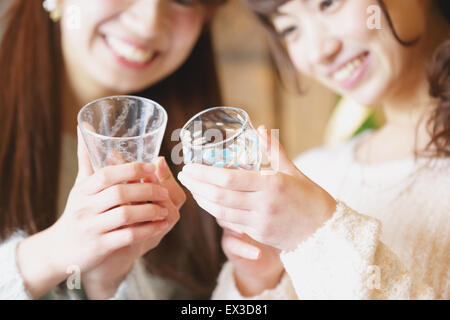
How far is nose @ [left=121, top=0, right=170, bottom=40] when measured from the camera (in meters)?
0.73

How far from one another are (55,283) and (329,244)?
35cm

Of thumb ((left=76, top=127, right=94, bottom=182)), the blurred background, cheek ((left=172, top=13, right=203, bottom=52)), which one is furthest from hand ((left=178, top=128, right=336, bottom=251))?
the blurred background

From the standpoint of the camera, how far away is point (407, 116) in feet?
2.59

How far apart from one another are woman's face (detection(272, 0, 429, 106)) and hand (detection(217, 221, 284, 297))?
31cm

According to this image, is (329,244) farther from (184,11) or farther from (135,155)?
(184,11)

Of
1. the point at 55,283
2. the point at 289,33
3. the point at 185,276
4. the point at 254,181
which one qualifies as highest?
the point at 289,33

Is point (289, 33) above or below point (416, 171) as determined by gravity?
above

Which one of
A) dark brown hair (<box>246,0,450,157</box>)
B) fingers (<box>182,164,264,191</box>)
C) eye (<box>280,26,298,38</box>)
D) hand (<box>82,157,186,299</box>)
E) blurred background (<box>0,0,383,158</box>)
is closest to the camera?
→ fingers (<box>182,164,264,191</box>)

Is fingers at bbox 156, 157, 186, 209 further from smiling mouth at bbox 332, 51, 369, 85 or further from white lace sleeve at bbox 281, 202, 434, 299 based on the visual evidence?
smiling mouth at bbox 332, 51, 369, 85

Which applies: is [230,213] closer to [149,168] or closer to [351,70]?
[149,168]

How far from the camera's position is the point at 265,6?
0.77 metres

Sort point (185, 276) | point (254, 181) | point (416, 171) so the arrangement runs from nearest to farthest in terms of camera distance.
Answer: point (254, 181)
point (416, 171)
point (185, 276)

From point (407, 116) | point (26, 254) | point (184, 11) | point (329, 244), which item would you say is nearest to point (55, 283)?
point (26, 254)

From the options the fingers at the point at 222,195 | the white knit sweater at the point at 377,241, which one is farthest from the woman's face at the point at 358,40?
the fingers at the point at 222,195
